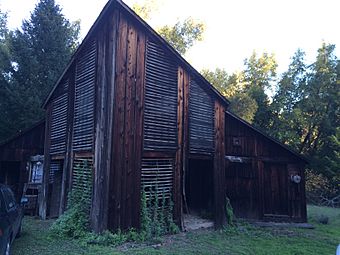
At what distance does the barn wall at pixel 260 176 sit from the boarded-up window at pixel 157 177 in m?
3.88

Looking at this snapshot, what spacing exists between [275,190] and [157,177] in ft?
19.9

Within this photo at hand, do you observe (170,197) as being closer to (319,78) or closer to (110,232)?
(110,232)

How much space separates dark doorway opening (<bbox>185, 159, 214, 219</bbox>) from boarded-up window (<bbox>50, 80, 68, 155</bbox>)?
5163mm

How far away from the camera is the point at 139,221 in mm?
8539

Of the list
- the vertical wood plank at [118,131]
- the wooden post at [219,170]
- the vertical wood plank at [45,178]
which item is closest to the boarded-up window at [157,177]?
Answer: the vertical wood plank at [118,131]

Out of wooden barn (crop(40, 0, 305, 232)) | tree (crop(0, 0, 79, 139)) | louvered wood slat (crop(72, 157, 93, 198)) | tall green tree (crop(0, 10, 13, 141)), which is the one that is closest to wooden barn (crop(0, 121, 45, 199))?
wooden barn (crop(40, 0, 305, 232))

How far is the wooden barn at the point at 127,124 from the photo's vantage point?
841cm

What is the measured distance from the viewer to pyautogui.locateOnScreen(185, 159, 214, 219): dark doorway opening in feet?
41.7

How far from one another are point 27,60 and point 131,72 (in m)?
14.5

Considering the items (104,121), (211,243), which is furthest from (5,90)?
(211,243)

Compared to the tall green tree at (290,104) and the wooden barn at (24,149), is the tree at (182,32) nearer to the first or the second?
the tall green tree at (290,104)

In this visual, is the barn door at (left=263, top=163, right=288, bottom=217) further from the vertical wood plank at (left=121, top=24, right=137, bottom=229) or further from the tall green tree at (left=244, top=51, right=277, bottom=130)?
the tall green tree at (left=244, top=51, right=277, bottom=130)

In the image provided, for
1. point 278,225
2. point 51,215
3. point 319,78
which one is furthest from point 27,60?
point 319,78

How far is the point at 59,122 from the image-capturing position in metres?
11.9
